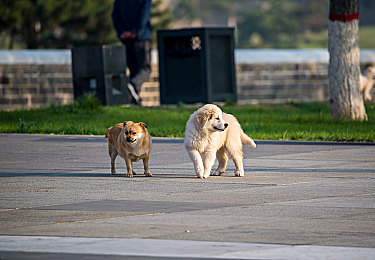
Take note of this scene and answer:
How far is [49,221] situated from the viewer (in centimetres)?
889

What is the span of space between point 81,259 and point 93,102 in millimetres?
15731

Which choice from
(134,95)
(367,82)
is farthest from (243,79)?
(134,95)

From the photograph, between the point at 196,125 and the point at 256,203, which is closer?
the point at 256,203

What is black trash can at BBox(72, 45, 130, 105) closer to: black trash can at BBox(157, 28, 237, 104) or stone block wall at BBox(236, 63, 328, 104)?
black trash can at BBox(157, 28, 237, 104)

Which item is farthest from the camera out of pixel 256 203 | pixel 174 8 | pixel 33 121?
pixel 174 8

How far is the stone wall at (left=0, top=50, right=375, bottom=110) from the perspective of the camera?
87.8ft

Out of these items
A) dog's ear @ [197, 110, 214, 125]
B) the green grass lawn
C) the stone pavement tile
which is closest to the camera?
the stone pavement tile

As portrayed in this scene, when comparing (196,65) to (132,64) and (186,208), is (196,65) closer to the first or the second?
(132,64)

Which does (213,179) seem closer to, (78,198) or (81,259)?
(78,198)

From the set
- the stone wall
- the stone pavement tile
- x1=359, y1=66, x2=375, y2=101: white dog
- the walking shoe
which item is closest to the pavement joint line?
the stone pavement tile

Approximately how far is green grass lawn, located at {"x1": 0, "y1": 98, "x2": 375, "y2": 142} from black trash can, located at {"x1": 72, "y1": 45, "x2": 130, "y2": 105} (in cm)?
112

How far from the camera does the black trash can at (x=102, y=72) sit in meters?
24.1

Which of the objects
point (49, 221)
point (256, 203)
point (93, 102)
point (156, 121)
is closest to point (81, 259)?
point (49, 221)

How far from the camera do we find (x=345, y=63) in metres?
21.1
